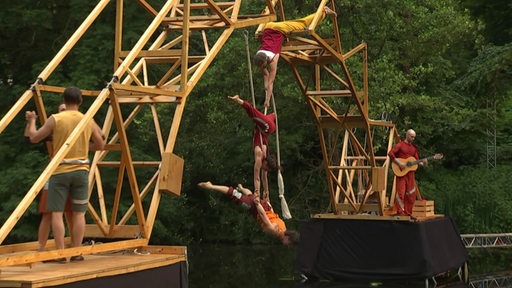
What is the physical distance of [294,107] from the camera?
2886 cm

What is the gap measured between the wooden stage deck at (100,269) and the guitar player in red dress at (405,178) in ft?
26.5

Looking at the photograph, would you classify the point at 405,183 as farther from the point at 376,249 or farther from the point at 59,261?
the point at 59,261

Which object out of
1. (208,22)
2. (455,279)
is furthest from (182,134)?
(208,22)

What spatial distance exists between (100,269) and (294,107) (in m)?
19.2

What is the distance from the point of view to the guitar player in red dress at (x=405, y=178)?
1884 centimetres

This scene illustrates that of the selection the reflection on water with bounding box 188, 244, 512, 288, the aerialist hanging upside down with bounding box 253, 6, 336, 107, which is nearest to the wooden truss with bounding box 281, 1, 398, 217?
the aerialist hanging upside down with bounding box 253, 6, 336, 107

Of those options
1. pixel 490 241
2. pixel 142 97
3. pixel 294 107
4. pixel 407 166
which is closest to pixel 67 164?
pixel 142 97

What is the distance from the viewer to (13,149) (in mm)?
26219

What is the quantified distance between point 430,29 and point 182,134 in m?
7.78

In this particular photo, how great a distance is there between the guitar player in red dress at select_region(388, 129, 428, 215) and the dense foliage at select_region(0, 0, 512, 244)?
653cm

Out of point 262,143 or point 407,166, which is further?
point 407,166

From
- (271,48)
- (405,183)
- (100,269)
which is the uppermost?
(271,48)

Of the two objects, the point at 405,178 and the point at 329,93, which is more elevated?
the point at 329,93

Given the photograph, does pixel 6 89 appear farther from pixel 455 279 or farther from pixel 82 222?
pixel 82 222
